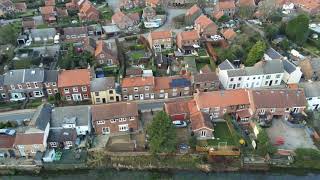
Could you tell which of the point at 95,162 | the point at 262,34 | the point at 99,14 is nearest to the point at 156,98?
the point at 95,162

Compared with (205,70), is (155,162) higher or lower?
lower

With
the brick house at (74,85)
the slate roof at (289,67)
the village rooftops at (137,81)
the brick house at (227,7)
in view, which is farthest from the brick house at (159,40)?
the slate roof at (289,67)

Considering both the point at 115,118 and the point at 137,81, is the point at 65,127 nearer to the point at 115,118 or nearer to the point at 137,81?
the point at 115,118

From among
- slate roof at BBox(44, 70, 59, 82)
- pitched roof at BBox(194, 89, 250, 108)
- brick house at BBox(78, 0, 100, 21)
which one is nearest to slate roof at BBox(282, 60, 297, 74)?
pitched roof at BBox(194, 89, 250, 108)

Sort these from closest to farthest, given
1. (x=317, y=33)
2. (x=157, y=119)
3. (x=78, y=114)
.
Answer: (x=157, y=119), (x=78, y=114), (x=317, y=33)

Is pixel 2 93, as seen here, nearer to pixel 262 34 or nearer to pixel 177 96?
pixel 177 96

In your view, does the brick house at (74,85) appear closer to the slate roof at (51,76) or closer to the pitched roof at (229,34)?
the slate roof at (51,76)
